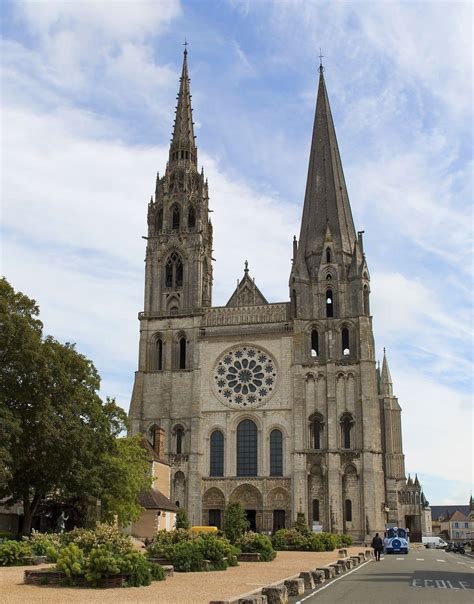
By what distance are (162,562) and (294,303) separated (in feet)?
134

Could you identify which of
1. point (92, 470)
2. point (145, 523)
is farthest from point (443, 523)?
point (92, 470)

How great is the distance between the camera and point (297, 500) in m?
58.1

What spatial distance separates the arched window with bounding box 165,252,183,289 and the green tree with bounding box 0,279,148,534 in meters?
30.5

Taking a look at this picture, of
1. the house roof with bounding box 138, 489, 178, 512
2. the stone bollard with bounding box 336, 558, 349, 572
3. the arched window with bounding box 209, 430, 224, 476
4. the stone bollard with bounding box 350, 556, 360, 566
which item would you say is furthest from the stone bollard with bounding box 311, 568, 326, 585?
the arched window with bounding box 209, 430, 224, 476

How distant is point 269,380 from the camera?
205 ft

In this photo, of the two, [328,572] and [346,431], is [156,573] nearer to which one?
[328,572]

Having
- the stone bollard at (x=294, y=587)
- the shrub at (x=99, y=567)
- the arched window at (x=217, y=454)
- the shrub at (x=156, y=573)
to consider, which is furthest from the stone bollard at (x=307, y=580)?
the arched window at (x=217, y=454)

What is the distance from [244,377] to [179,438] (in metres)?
7.51

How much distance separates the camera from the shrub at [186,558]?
24219mm

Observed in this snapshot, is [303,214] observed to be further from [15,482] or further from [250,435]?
[15,482]

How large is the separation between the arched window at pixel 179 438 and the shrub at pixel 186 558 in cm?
3689

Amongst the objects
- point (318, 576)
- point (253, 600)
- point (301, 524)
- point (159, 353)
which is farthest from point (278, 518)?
point (253, 600)

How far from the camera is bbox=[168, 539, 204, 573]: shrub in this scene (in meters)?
24.2

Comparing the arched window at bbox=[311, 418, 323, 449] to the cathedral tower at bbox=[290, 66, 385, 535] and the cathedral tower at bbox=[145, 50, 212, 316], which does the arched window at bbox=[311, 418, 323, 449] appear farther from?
the cathedral tower at bbox=[145, 50, 212, 316]
